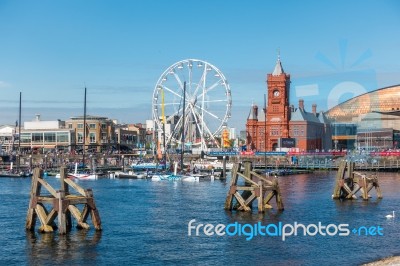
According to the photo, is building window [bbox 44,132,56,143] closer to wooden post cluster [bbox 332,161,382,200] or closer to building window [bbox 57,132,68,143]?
building window [bbox 57,132,68,143]

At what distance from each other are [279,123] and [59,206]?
123647 mm

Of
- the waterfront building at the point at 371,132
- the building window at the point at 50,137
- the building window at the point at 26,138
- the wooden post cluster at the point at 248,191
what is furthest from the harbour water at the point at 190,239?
the waterfront building at the point at 371,132

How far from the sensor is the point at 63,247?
1400 inches

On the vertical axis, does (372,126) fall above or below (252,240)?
above

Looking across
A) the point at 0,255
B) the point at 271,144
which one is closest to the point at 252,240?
the point at 0,255

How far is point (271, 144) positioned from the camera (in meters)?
159

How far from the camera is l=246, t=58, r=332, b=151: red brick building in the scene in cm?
15738

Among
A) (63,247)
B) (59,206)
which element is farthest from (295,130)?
(63,247)

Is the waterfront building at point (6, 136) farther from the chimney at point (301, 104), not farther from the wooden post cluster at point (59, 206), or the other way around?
the wooden post cluster at point (59, 206)

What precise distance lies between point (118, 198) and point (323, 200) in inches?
772

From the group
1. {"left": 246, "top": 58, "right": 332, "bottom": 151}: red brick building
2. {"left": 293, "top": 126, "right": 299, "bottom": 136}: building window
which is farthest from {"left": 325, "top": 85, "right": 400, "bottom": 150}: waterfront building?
{"left": 293, "top": 126, "right": 299, "bottom": 136}: building window

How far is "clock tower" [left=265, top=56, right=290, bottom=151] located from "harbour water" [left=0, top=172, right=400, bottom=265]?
96.7 m

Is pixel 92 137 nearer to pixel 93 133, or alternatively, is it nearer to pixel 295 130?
pixel 93 133

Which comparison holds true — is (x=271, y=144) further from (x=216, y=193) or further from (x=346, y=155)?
(x=216, y=193)
